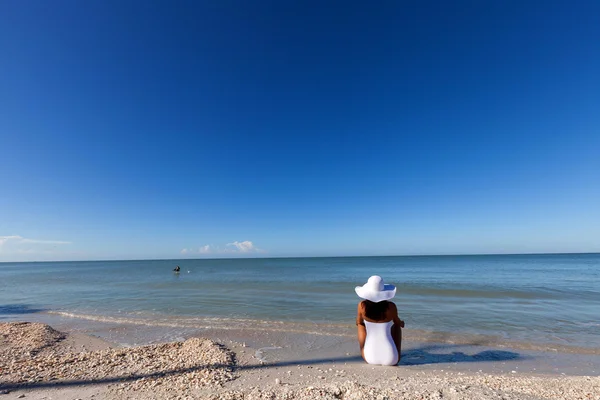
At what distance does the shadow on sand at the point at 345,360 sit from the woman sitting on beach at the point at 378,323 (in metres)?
0.57

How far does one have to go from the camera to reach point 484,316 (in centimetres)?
1130

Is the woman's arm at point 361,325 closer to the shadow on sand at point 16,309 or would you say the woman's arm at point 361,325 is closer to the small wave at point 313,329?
the small wave at point 313,329

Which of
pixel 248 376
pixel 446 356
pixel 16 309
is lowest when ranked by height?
pixel 16 309

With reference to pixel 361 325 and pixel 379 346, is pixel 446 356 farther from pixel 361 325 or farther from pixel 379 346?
pixel 361 325

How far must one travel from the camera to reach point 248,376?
5367mm

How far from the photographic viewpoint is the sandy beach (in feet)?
14.4

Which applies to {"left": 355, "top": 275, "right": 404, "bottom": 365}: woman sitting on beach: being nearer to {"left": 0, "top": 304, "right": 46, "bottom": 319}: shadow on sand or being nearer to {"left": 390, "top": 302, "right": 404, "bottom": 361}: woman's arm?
{"left": 390, "top": 302, "right": 404, "bottom": 361}: woman's arm

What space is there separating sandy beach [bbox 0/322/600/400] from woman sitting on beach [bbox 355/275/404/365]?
26cm

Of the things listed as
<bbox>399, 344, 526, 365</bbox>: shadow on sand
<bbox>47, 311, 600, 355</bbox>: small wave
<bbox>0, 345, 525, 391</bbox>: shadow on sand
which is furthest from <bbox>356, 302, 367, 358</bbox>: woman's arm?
<bbox>47, 311, 600, 355</bbox>: small wave

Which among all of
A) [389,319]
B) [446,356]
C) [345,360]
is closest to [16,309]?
[345,360]

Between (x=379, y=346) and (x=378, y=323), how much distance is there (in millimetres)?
621

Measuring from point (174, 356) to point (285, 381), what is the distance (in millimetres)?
2789

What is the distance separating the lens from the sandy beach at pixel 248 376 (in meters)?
4.39

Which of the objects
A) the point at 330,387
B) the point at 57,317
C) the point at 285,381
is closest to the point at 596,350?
the point at 330,387
